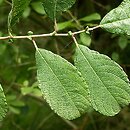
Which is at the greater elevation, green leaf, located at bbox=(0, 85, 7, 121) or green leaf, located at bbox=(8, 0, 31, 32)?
green leaf, located at bbox=(8, 0, 31, 32)

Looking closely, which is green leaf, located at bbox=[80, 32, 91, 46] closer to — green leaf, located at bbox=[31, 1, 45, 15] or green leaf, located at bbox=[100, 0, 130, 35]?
green leaf, located at bbox=[31, 1, 45, 15]

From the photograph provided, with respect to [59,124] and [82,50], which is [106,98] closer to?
[82,50]

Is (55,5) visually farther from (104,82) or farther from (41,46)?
(41,46)

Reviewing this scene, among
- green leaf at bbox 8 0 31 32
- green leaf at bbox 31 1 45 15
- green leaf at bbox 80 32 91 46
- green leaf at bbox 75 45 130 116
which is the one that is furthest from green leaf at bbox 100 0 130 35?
green leaf at bbox 31 1 45 15

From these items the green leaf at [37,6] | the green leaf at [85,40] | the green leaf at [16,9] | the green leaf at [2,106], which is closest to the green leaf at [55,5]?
the green leaf at [16,9]

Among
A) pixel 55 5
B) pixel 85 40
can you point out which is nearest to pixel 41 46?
pixel 85 40

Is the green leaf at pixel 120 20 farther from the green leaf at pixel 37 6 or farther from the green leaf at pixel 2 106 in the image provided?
the green leaf at pixel 37 6
